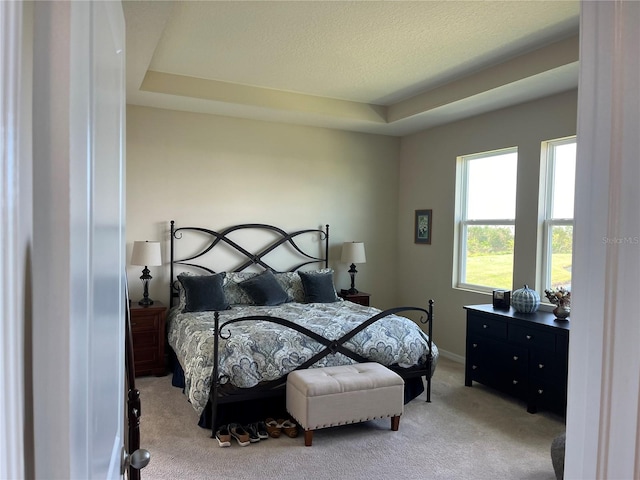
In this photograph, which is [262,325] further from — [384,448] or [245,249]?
[245,249]

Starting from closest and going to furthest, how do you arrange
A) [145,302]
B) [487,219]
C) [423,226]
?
1. [145,302]
2. [487,219]
3. [423,226]

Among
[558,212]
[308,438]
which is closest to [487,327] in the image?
[558,212]

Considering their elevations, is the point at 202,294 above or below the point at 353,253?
below

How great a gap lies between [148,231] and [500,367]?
3.69m

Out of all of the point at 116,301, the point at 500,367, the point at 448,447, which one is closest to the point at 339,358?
the point at 448,447

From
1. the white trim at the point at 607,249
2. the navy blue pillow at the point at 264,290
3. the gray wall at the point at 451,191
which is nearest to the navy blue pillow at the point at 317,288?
the navy blue pillow at the point at 264,290

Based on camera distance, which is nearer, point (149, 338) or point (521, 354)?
point (521, 354)

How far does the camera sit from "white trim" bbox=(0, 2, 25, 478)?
47 centimetres

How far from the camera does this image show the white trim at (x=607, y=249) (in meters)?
0.80

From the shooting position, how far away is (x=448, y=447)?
321 centimetres

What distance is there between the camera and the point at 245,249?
17.7ft

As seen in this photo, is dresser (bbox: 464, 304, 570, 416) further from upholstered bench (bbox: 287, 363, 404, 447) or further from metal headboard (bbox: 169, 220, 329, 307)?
metal headboard (bbox: 169, 220, 329, 307)

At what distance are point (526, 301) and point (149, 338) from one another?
349 centimetres

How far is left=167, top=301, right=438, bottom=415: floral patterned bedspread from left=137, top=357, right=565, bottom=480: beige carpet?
0.32 metres
